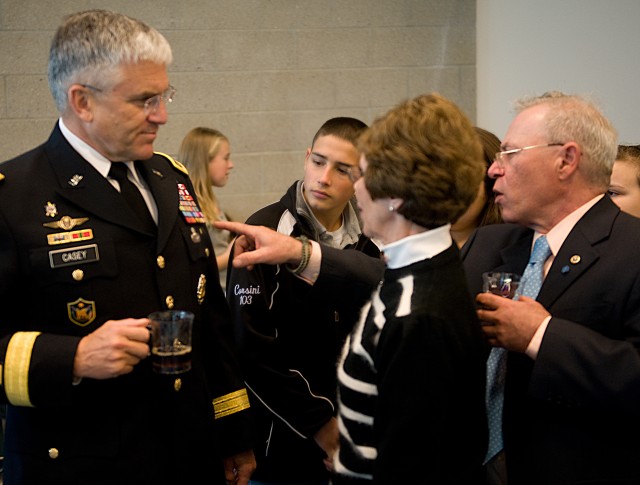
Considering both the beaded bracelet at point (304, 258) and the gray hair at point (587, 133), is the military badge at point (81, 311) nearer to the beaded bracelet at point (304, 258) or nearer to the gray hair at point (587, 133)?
the beaded bracelet at point (304, 258)

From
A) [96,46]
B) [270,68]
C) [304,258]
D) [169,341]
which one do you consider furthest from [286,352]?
[270,68]

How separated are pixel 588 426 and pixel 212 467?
0.90 metres

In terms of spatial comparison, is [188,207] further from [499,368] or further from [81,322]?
[499,368]

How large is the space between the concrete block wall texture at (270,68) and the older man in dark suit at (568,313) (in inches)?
117

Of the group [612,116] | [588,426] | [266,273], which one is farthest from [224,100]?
[588,426]

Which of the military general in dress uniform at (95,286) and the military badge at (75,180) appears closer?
the military general in dress uniform at (95,286)

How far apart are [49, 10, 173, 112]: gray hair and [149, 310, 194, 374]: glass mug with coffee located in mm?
563

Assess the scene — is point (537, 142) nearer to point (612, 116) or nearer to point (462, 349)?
point (462, 349)

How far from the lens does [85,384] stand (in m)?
1.62

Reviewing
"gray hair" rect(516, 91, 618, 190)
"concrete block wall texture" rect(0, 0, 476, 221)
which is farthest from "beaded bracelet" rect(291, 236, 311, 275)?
"concrete block wall texture" rect(0, 0, 476, 221)

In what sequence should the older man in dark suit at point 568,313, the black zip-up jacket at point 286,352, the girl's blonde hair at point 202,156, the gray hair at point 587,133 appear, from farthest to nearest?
the girl's blonde hair at point 202,156 < the black zip-up jacket at point 286,352 < the gray hair at point 587,133 < the older man in dark suit at point 568,313

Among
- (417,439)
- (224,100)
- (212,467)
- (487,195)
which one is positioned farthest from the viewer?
(224,100)

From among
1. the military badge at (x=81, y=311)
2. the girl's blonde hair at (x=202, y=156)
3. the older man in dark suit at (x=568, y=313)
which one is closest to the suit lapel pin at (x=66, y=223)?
the military badge at (x=81, y=311)

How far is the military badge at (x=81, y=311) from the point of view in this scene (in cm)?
162
